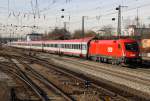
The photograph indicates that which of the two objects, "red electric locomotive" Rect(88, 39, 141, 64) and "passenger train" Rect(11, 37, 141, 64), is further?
"passenger train" Rect(11, 37, 141, 64)

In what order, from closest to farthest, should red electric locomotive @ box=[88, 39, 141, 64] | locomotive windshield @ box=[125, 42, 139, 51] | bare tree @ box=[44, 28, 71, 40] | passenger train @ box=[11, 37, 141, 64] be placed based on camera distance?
red electric locomotive @ box=[88, 39, 141, 64]
passenger train @ box=[11, 37, 141, 64]
locomotive windshield @ box=[125, 42, 139, 51]
bare tree @ box=[44, 28, 71, 40]

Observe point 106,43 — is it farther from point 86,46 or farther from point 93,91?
point 93,91

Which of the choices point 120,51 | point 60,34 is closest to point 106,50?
point 120,51

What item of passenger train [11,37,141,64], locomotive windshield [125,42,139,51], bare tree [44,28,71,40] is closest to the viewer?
passenger train [11,37,141,64]

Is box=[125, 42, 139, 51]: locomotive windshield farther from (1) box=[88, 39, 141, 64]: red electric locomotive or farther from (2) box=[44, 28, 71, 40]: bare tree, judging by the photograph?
(2) box=[44, 28, 71, 40]: bare tree

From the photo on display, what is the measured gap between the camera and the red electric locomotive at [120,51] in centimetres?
3161

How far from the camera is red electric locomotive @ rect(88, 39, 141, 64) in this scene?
31.6 metres

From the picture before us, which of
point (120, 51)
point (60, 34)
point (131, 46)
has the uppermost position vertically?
point (60, 34)

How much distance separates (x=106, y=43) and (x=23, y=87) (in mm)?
19121

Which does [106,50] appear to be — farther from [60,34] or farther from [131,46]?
[60,34]

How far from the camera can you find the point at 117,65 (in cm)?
3375

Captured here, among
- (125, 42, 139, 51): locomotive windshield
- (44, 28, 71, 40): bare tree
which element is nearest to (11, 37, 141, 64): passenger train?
(125, 42, 139, 51): locomotive windshield

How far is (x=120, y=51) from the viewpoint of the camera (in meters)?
32.1

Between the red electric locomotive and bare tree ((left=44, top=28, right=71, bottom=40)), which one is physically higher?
bare tree ((left=44, top=28, right=71, bottom=40))
